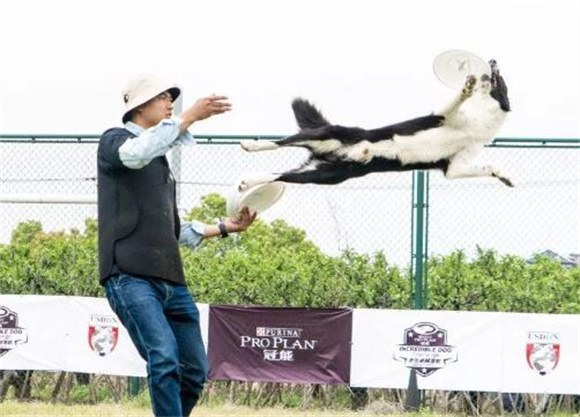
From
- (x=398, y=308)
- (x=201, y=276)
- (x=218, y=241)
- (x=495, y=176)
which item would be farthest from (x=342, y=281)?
(x=495, y=176)

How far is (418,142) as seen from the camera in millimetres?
7105

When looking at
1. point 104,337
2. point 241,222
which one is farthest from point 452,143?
point 104,337

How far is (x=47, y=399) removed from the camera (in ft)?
35.9

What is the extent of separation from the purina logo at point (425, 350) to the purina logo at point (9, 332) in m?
3.38

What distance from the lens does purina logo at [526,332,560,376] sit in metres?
10.1

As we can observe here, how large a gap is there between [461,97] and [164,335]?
2595 millimetres

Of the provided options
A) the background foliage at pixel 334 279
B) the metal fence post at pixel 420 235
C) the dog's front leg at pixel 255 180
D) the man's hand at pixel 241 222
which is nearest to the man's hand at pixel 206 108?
the man's hand at pixel 241 222

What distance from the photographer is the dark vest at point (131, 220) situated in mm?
5227

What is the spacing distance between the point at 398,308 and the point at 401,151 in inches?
160

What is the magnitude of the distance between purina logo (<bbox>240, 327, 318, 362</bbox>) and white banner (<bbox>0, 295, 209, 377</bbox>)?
458 mm

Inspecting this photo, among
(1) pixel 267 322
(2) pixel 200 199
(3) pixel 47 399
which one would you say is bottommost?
(3) pixel 47 399

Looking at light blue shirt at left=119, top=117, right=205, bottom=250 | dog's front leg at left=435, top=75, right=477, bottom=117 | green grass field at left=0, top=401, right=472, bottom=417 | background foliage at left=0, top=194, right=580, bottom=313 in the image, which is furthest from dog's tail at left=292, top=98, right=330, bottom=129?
background foliage at left=0, top=194, right=580, bottom=313

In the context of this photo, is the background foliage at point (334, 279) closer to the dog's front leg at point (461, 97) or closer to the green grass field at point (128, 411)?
the green grass field at point (128, 411)

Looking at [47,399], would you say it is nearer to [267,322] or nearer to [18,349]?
[18,349]
